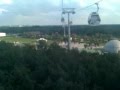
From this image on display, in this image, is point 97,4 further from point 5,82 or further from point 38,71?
point 5,82

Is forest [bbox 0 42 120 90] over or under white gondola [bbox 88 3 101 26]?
under

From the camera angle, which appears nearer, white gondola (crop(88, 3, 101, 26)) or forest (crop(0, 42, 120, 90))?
forest (crop(0, 42, 120, 90))

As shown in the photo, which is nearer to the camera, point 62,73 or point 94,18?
point 62,73

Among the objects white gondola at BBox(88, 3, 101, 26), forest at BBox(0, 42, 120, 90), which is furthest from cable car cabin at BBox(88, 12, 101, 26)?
forest at BBox(0, 42, 120, 90)

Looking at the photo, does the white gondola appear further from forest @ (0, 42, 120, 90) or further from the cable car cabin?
forest @ (0, 42, 120, 90)

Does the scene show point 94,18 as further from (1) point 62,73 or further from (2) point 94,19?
(1) point 62,73

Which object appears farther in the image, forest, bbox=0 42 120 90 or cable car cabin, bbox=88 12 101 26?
cable car cabin, bbox=88 12 101 26

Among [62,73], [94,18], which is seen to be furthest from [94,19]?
[62,73]

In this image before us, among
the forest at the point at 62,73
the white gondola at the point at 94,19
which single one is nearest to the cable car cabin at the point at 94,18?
the white gondola at the point at 94,19
